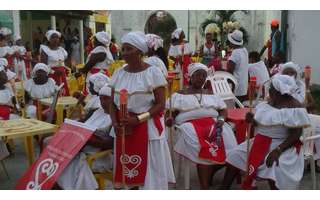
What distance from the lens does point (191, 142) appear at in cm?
503

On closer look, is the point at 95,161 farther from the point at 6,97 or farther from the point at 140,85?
the point at 6,97

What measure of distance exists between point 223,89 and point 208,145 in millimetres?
2330

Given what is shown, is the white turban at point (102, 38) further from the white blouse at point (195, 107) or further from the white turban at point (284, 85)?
the white turban at point (284, 85)

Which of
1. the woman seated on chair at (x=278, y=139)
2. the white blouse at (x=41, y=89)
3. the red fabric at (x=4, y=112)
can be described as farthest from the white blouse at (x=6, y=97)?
the woman seated on chair at (x=278, y=139)

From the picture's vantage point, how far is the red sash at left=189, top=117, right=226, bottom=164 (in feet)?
16.3

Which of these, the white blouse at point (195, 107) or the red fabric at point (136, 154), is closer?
the red fabric at point (136, 154)

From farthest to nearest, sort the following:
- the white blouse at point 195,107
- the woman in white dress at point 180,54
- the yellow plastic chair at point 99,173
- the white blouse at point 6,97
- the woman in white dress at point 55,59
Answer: the woman in white dress at point 180,54
the woman in white dress at point 55,59
the white blouse at point 6,97
the white blouse at point 195,107
the yellow plastic chair at point 99,173

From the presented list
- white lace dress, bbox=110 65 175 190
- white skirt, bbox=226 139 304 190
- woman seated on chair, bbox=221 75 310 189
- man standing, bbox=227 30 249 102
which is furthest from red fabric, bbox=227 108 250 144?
man standing, bbox=227 30 249 102

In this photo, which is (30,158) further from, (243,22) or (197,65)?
(243,22)

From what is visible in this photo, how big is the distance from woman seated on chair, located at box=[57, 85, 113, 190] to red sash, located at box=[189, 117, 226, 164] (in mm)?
978

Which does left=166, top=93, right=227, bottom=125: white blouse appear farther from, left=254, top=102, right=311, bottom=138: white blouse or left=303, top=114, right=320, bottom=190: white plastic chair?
left=303, top=114, right=320, bottom=190: white plastic chair

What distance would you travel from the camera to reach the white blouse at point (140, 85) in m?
4.17

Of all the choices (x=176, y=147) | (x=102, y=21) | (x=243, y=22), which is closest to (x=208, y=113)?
(x=176, y=147)

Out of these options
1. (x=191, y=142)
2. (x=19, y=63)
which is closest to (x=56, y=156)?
(x=191, y=142)
